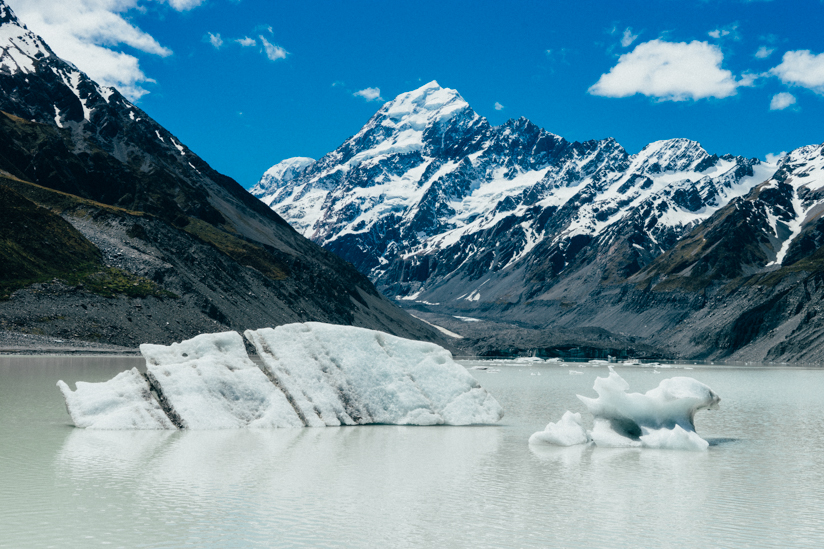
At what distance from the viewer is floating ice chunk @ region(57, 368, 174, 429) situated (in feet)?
108

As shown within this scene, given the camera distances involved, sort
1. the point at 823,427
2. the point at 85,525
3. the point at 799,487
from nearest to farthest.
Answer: the point at 85,525 → the point at 799,487 → the point at 823,427

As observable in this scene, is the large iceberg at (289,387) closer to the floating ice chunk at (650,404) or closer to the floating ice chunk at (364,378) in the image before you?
the floating ice chunk at (364,378)

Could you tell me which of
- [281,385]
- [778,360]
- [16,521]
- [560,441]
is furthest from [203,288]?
[778,360]

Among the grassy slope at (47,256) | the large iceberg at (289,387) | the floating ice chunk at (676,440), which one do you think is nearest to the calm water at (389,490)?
the floating ice chunk at (676,440)

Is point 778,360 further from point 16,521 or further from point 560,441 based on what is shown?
point 16,521

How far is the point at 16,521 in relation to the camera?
1780cm

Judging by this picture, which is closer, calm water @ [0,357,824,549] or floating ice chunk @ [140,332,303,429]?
calm water @ [0,357,824,549]

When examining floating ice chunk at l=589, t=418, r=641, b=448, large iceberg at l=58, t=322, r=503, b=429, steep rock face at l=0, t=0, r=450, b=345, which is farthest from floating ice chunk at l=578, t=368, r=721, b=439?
steep rock face at l=0, t=0, r=450, b=345

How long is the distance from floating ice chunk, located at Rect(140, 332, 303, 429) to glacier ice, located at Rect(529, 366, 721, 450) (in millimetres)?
12786

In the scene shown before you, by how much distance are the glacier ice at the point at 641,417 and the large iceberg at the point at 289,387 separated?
6.49 meters

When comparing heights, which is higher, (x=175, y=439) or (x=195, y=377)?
(x=195, y=377)

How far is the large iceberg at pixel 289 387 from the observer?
3375 centimetres

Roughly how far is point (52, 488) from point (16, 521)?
371cm

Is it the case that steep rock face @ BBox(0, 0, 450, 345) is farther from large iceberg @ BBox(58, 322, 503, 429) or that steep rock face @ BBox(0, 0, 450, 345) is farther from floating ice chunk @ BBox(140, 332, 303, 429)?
large iceberg @ BBox(58, 322, 503, 429)
